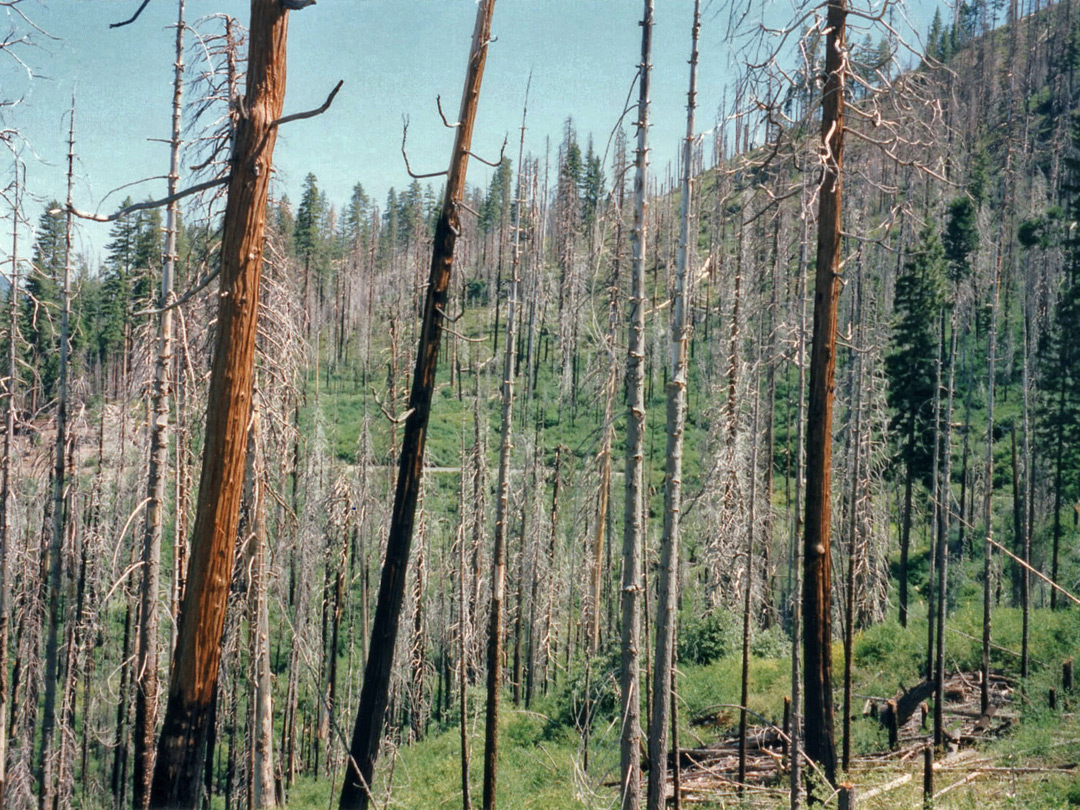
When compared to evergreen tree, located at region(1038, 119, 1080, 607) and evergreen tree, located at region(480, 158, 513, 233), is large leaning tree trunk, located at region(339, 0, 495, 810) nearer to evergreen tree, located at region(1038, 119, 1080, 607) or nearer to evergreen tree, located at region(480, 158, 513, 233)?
evergreen tree, located at region(1038, 119, 1080, 607)

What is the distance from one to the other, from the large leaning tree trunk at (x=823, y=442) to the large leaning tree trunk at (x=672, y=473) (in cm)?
144

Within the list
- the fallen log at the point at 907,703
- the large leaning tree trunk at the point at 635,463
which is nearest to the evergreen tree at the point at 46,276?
the large leaning tree trunk at the point at 635,463

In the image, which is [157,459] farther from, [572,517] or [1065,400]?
[1065,400]

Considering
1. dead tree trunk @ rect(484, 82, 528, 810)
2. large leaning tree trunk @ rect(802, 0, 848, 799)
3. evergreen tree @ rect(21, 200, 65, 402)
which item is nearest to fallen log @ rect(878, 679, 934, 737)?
dead tree trunk @ rect(484, 82, 528, 810)

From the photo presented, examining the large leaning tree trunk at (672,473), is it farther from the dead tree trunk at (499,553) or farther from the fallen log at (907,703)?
the fallen log at (907,703)

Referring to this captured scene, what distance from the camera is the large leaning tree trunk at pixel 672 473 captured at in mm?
7727

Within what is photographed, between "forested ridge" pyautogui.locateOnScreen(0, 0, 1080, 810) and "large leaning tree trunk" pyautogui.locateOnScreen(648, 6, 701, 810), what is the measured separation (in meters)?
0.05

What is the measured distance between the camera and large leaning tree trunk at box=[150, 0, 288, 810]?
4.27m

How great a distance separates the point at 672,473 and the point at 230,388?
510cm

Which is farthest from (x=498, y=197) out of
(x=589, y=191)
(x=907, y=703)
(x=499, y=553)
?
(x=499, y=553)

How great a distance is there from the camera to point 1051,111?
69.9 meters

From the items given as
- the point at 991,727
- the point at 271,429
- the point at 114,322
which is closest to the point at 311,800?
the point at 271,429

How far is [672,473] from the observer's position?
8203mm

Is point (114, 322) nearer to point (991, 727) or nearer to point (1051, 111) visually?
point (991, 727)
